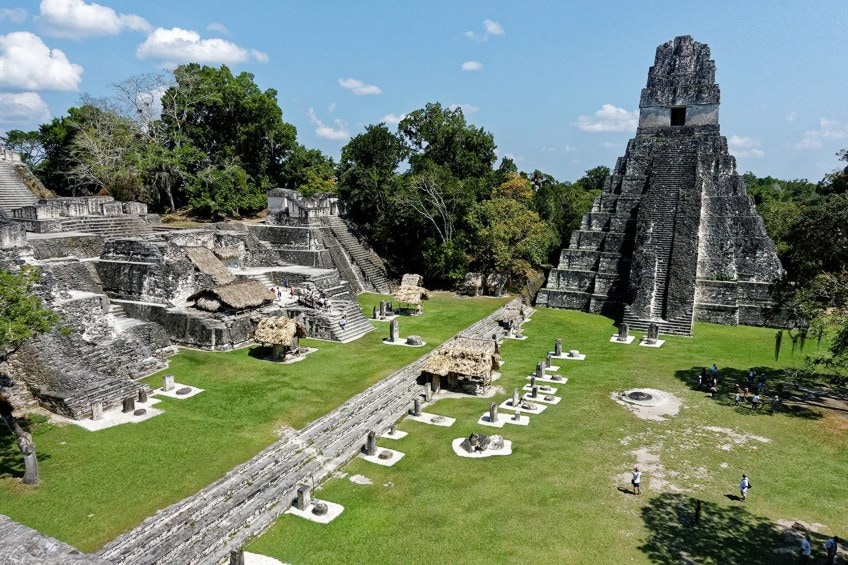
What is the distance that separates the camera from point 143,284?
2186cm

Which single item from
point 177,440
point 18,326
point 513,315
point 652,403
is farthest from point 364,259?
point 18,326

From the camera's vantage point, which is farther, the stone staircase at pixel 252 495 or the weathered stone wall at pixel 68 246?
the weathered stone wall at pixel 68 246

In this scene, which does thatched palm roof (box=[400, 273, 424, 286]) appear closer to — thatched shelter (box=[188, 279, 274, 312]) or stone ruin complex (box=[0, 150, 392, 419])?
stone ruin complex (box=[0, 150, 392, 419])

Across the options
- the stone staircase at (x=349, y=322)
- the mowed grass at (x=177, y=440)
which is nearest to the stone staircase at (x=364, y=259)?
the stone staircase at (x=349, y=322)

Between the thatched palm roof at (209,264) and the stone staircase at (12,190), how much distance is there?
35.6 ft

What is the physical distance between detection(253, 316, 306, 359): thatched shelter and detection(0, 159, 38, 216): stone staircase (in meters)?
17.2

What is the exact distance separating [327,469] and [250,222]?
26893 mm

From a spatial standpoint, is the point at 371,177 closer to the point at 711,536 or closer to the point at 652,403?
the point at 652,403

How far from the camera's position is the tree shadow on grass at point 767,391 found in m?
16.5

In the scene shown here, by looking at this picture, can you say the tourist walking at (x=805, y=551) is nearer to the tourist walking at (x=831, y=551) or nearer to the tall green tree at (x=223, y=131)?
the tourist walking at (x=831, y=551)

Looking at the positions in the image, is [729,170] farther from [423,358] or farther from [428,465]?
[428,465]

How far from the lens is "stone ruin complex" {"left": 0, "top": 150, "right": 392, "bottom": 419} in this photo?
15320 millimetres

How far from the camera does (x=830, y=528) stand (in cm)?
1076

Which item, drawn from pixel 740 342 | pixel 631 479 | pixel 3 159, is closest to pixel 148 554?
pixel 631 479
